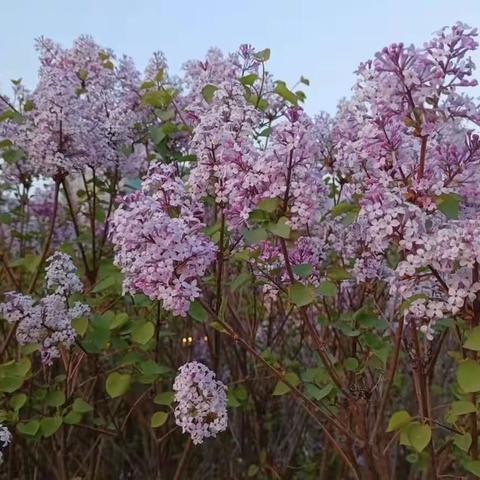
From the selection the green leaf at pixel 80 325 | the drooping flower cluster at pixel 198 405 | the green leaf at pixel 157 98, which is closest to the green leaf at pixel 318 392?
the drooping flower cluster at pixel 198 405

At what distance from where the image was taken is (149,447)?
145 inches

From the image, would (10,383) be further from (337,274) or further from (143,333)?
(337,274)

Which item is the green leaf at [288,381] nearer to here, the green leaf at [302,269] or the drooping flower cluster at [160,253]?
the green leaf at [302,269]

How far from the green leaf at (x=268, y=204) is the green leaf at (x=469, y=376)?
585 millimetres

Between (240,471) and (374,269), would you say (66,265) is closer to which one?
(374,269)

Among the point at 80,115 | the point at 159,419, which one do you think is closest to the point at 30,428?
the point at 159,419

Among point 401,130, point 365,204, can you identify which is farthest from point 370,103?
point 365,204

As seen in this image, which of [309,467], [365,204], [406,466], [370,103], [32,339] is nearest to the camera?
[365,204]

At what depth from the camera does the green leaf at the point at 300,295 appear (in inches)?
73.6

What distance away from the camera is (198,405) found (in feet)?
7.00

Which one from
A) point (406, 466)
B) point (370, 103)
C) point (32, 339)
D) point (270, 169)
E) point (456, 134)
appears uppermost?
point (456, 134)

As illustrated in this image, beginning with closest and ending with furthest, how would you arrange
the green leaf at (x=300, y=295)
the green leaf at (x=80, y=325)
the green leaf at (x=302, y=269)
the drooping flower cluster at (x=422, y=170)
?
the drooping flower cluster at (x=422, y=170) → the green leaf at (x=300, y=295) → the green leaf at (x=302, y=269) → the green leaf at (x=80, y=325)

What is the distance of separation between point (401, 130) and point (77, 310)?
1158mm

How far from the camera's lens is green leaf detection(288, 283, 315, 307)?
1870 mm
